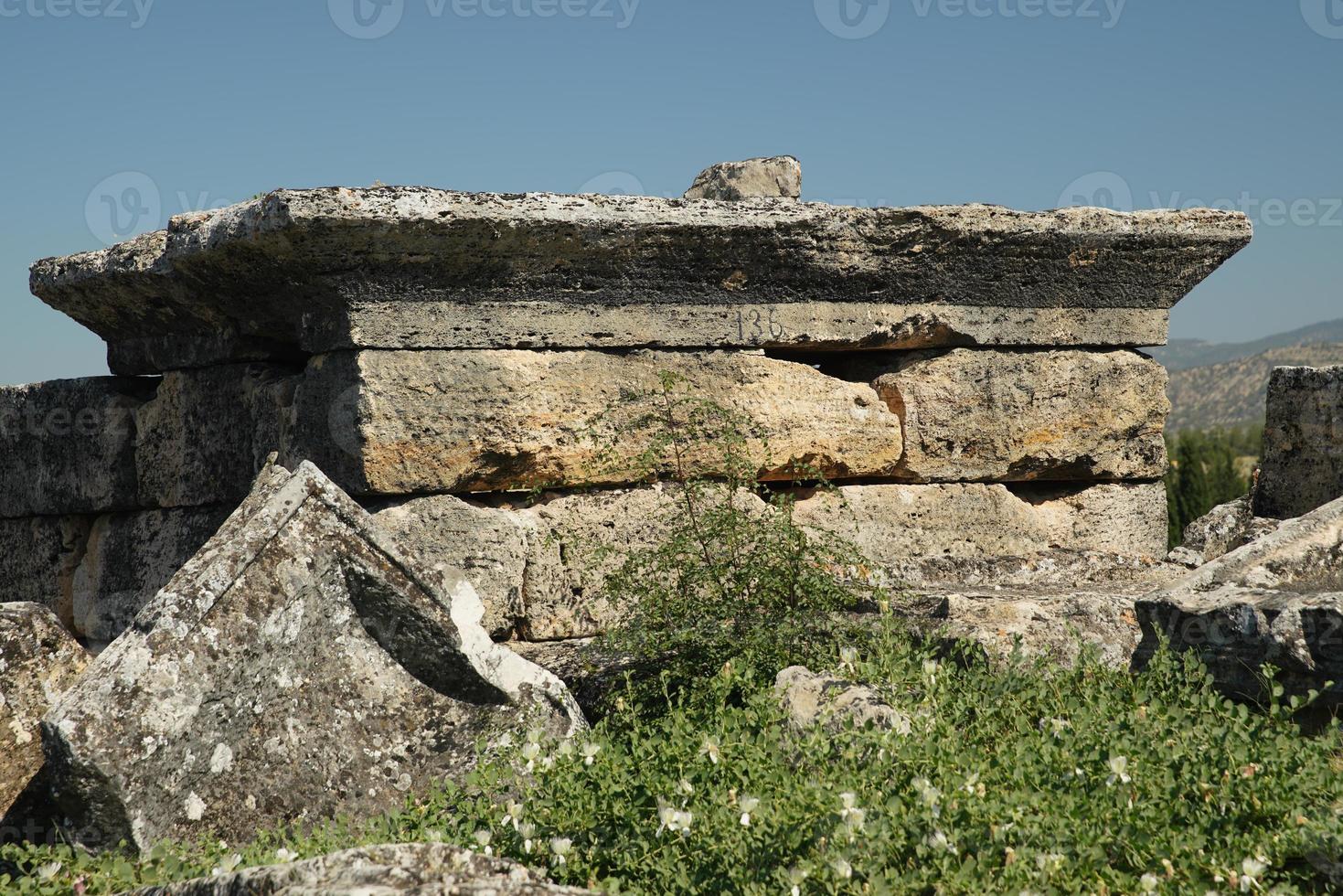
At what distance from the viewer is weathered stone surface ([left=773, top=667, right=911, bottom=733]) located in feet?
11.2

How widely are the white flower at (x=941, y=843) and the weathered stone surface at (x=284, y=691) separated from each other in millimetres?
1430

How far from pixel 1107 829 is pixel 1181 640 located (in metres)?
1.24

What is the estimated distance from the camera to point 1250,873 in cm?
260

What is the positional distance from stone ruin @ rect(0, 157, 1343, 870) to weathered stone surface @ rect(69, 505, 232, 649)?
2cm

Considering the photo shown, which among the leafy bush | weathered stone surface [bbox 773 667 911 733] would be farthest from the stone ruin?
weathered stone surface [bbox 773 667 911 733]

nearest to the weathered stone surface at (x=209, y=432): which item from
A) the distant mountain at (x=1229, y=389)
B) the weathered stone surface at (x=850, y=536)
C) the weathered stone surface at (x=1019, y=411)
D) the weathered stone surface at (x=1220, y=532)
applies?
the weathered stone surface at (x=850, y=536)

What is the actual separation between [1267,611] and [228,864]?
2775 mm

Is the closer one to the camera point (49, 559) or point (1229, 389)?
point (49, 559)

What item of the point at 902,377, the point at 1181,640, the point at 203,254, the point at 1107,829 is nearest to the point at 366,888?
the point at 1107,829

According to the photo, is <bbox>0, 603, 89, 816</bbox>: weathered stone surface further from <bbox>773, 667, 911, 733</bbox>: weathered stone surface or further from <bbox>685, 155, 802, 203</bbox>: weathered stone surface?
<bbox>685, 155, 802, 203</bbox>: weathered stone surface

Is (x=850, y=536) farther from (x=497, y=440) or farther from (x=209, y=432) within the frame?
(x=209, y=432)

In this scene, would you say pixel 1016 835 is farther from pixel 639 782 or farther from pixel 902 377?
pixel 902 377

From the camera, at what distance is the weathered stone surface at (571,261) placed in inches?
189

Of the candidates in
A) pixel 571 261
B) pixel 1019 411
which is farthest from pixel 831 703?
pixel 1019 411
